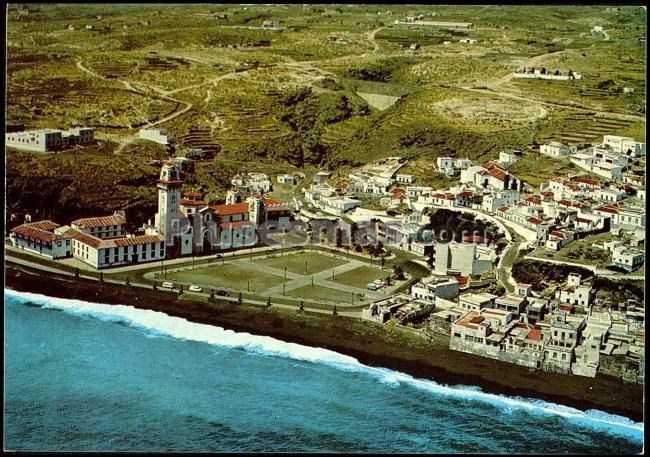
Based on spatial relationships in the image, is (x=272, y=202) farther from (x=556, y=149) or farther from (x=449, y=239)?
(x=556, y=149)

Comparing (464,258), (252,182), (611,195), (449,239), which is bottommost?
(464,258)

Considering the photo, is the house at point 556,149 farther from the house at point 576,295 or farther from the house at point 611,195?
the house at point 576,295

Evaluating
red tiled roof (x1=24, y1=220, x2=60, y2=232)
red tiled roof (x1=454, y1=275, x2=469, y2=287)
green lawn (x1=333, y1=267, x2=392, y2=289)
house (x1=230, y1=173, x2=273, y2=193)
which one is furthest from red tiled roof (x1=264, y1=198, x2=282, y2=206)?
red tiled roof (x1=454, y1=275, x2=469, y2=287)

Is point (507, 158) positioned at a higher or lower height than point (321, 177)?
higher

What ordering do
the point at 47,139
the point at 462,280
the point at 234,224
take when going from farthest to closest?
the point at 47,139 → the point at 234,224 → the point at 462,280

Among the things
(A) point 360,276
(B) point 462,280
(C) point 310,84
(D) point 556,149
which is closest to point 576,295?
(B) point 462,280

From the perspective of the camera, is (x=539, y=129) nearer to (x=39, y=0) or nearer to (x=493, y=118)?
(x=493, y=118)

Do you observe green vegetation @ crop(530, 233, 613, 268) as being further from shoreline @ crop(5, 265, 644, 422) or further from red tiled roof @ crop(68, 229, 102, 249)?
red tiled roof @ crop(68, 229, 102, 249)
